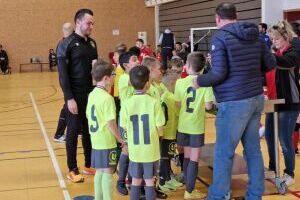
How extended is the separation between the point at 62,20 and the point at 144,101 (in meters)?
21.8

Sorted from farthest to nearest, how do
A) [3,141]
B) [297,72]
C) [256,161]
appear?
[3,141], [297,72], [256,161]

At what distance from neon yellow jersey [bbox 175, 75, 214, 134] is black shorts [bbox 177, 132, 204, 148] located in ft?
0.14

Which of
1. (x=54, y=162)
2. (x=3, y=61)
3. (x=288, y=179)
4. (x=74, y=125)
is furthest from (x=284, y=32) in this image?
(x=3, y=61)

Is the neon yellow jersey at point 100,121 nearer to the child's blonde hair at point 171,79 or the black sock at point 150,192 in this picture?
the black sock at point 150,192

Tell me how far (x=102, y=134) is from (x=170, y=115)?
2.92 ft

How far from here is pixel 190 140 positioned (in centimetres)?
455

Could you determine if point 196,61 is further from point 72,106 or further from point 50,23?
point 50,23

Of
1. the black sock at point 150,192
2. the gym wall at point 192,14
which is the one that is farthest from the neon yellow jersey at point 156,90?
the gym wall at point 192,14

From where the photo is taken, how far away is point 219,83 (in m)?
3.78

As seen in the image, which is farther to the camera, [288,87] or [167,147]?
[167,147]

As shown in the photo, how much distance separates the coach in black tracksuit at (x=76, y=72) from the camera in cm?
525

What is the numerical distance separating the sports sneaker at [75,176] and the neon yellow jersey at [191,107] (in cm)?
153

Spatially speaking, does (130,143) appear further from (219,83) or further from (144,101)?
(219,83)

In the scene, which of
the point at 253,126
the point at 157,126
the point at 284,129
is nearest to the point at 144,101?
the point at 157,126
